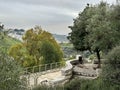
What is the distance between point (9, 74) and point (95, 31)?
70.6ft

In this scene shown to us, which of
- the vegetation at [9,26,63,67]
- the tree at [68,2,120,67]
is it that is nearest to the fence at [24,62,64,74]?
the vegetation at [9,26,63,67]

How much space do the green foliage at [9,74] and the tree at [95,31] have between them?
19.5m

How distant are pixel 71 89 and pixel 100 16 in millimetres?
12568

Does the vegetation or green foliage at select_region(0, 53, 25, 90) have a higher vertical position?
the vegetation

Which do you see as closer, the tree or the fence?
the tree

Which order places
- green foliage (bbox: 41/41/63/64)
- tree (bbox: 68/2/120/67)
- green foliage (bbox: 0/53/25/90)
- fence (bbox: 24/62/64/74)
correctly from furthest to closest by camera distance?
green foliage (bbox: 41/41/63/64)
fence (bbox: 24/62/64/74)
tree (bbox: 68/2/120/67)
green foliage (bbox: 0/53/25/90)

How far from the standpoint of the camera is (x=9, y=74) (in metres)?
11.2

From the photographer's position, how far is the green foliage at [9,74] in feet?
36.3

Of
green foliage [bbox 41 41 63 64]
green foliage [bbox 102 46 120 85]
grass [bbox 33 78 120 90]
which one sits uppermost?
green foliage [bbox 41 41 63 64]

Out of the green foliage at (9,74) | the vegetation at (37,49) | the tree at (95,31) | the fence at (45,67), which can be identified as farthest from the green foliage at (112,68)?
the vegetation at (37,49)

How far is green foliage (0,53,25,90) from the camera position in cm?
1108

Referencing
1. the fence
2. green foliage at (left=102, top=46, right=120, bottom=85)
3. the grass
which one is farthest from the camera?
the fence

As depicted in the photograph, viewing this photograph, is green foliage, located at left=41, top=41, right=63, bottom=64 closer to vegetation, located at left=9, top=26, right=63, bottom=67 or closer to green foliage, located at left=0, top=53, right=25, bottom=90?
vegetation, located at left=9, top=26, right=63, bottom=67

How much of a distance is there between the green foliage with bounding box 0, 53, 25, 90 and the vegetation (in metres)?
34.1
